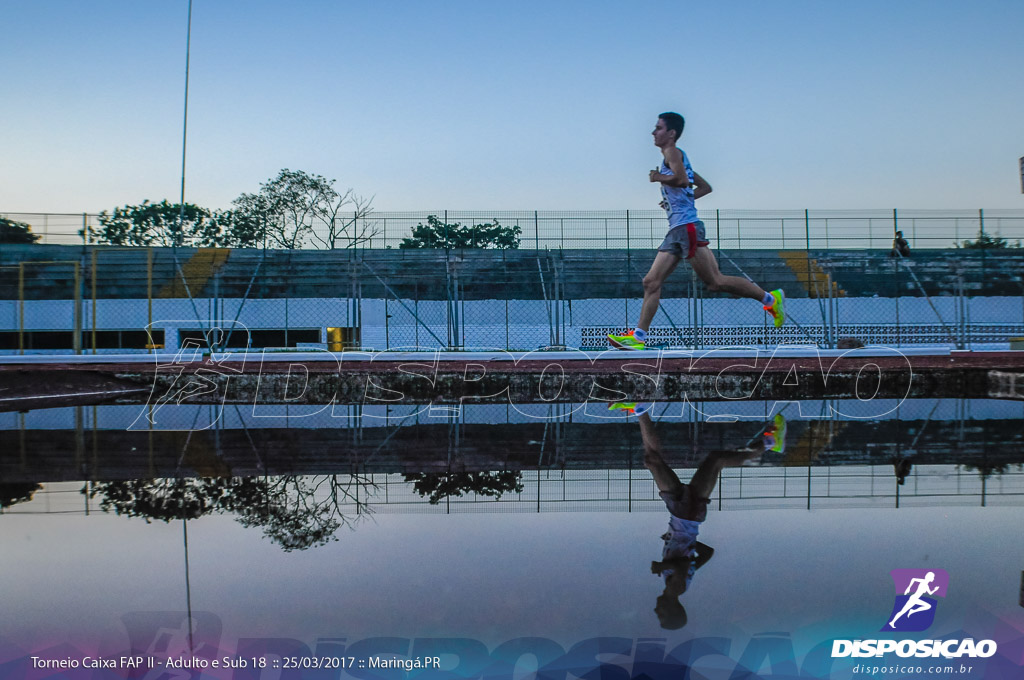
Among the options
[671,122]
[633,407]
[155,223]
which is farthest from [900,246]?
[155,223]

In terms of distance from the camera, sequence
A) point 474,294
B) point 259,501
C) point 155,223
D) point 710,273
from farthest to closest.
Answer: point 155,223, point 474,294, point 710,273, point 259,501

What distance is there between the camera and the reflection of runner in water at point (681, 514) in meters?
1.66

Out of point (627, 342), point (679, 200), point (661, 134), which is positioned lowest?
point (627, 342)

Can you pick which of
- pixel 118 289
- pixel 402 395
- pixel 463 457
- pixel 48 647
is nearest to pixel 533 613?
pixel 48 647

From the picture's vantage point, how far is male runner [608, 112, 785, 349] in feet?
21.9

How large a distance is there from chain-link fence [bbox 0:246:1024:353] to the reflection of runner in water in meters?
16.7

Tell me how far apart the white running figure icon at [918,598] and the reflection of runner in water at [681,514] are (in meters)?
0.42

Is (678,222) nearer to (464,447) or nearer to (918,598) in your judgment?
(464,447)

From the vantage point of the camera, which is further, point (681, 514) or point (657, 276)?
point (657, 276)

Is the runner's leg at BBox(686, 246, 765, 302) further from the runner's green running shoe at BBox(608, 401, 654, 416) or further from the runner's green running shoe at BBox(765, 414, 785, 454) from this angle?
the runner's green running shoe at BBox(765, 414, 785, 454)

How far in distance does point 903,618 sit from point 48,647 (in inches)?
63.4

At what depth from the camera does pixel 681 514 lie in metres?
2.44

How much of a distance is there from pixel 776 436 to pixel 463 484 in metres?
1.91

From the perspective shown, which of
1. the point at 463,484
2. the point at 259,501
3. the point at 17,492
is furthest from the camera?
the point at 463,484
